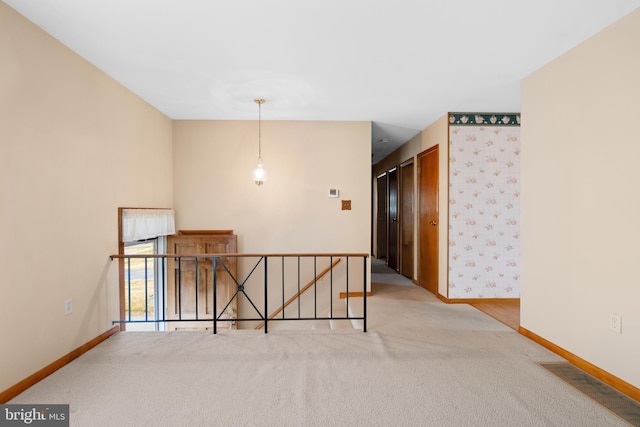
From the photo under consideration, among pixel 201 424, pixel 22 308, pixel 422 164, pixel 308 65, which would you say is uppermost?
pixel 308 65

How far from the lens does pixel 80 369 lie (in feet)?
8.17

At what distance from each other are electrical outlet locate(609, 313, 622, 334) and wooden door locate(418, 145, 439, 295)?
245 cm

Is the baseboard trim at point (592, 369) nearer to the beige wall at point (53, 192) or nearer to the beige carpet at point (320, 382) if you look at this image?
the beige carpet at point (320, 382)

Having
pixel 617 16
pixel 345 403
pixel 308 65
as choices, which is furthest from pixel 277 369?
pixel 617 16

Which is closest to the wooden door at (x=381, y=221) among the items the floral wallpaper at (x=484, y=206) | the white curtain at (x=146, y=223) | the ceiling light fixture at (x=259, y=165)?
→ the floral wallpaper at (x=484, y=206)

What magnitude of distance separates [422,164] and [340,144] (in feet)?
4.89

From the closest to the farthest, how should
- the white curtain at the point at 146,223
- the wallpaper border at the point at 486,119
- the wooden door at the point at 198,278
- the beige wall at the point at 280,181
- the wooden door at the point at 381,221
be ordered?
the white curtain at the point at 146,223 → the wallpaper border at the point at 486,119 → the wooden door at the point at 198,278 → the beige wall at the point at 280,181 → the wooden door at the point at 381,221

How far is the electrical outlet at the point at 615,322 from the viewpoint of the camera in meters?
2.22

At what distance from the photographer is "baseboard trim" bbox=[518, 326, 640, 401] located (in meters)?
2.14

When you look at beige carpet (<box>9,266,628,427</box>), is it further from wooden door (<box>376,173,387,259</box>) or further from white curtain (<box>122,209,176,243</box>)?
wooden door (<box>376,173,387,259</box>)

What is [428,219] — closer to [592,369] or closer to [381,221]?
[592,369]

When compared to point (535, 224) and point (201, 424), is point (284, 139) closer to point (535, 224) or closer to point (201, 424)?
point (535, 224)

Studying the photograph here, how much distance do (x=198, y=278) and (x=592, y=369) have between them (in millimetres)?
4252

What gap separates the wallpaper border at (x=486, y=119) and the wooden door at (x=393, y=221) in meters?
2.49
